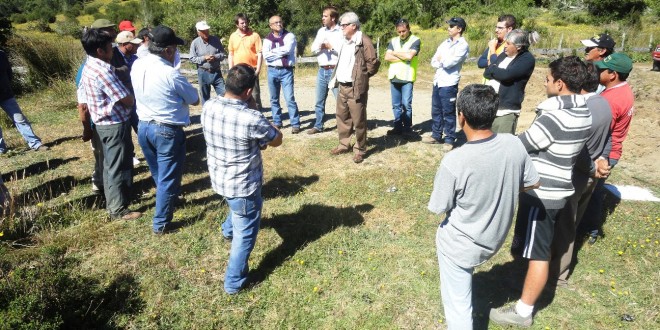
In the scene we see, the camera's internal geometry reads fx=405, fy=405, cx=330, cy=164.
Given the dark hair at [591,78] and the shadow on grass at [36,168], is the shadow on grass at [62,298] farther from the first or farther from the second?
the dark hair at [591,78]

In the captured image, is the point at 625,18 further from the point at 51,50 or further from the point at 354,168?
the point at 51,50

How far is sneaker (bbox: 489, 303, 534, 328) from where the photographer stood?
3.06 metres

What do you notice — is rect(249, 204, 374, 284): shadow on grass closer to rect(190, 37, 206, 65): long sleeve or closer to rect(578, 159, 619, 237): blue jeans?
rect(578, 159, 619, 237): blue jeans

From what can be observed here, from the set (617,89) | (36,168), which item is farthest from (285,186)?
(36,168)

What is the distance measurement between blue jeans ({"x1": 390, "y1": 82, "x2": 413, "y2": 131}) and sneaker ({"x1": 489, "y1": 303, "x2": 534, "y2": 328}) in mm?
4301

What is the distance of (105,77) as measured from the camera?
395cm

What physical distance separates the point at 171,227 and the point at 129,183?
2.51 ft

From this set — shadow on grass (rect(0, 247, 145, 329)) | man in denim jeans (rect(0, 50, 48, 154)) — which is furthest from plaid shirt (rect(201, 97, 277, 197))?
man in denim jeans (rect(0, 50, 48, 154))

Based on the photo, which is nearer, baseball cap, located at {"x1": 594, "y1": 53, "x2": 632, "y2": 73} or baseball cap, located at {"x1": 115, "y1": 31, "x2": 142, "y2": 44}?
baseball cap, located at {"x1": 594, "y1": 53, "x2": 632, "y2": 73}

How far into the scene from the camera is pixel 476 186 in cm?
227

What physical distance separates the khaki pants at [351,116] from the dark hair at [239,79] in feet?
9.34

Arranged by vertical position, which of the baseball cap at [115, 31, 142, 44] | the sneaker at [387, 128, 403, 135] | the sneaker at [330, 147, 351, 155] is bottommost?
the sneaker at [387, 128, 403, 135]

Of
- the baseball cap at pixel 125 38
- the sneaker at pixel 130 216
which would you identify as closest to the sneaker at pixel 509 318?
the sneaker at pixel 130 216

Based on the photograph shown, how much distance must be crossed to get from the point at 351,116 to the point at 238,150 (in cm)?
310
